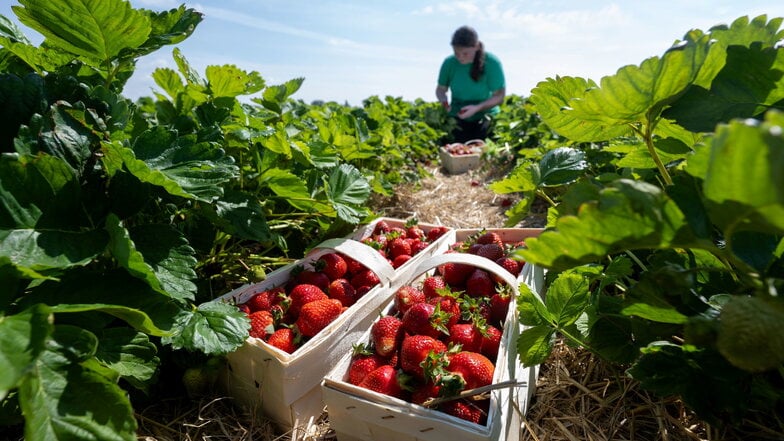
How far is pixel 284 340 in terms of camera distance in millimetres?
1056

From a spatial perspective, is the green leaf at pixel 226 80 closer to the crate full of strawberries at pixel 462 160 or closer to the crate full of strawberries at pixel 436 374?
the crate full of strawberries at pixel 436 374

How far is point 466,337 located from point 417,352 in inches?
5.5

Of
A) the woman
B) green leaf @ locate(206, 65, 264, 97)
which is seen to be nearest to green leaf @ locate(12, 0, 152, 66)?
green leaf @ locate(206, 65, 264, 97)

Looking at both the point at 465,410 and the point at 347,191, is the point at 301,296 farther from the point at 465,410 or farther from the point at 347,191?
the point at 465,410

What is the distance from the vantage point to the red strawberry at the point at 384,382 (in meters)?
0.89

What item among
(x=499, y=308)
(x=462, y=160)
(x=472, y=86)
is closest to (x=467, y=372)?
(x=499, y=308)

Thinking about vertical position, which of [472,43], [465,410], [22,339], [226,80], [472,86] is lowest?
[465,410]

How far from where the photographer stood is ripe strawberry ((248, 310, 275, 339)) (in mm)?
1080

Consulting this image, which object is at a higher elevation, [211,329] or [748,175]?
[748,175]

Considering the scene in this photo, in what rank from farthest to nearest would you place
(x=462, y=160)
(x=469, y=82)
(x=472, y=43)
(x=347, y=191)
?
(x=469, y=82), (x=472, y=43), (x=462, y=160), (x=347, y=191)

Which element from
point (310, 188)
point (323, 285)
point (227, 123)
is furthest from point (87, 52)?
point (323, 285)

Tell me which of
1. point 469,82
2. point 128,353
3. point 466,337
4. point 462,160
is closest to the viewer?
point 128,353

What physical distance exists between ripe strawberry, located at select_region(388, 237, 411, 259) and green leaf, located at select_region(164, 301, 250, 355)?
25.8 inches

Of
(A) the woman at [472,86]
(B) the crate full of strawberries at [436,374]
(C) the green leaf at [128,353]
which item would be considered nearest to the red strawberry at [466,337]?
Result: (B) the crate full of strawberries at [436,374]
